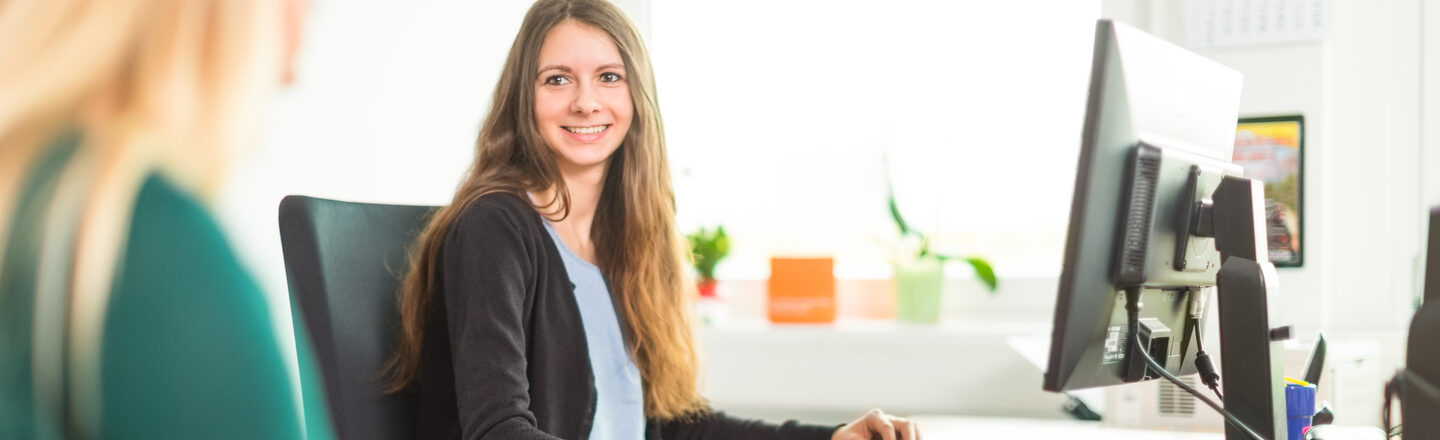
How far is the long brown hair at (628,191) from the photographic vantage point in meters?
1.34

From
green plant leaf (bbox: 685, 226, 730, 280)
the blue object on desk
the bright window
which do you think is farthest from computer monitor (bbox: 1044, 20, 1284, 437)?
green plant leaf (bbox: 685, 226, 730, 280)

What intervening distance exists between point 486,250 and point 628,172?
13.0 inches

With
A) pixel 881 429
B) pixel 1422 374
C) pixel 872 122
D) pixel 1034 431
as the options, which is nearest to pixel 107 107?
pixel 1422 374

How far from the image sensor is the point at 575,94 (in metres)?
1.36

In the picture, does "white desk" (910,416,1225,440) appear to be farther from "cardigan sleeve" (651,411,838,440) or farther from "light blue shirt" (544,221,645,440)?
"light blue shirt" (544,221,645,440)

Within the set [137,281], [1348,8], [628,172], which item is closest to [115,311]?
[137,281]

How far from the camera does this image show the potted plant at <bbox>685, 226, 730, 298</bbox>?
2475mm

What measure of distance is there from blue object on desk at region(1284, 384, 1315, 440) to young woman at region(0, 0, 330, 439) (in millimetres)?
1049

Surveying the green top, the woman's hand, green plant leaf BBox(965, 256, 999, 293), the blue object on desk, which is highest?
the green top

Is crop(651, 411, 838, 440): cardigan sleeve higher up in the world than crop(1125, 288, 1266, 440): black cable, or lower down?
lower down

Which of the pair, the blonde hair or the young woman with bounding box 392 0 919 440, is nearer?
the blonde hair

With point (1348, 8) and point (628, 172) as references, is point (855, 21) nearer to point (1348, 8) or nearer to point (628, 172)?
point (1348, 8)

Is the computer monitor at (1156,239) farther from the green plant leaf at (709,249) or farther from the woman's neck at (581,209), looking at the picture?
the green plant leaf at (709,249)

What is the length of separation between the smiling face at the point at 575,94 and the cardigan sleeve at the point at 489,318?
180mm
